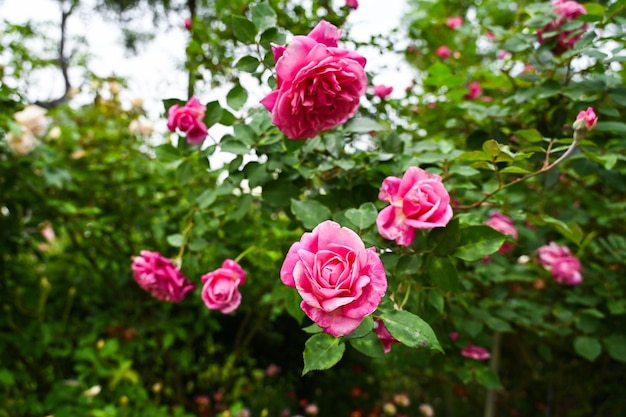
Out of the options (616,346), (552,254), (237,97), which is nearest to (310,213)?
(237,97)

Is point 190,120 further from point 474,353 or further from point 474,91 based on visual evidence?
point 474,91

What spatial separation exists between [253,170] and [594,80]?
776mm

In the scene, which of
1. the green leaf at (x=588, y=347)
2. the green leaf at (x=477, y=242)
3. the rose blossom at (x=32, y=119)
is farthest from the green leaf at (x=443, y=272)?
the rose blossom at (x=32, y=119)

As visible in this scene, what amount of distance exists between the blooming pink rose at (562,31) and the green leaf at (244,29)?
2.22ft

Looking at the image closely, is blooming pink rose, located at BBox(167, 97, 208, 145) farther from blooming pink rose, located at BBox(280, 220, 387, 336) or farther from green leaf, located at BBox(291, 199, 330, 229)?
blooming pink rose, located at BBox(280, 220, 387, 336)

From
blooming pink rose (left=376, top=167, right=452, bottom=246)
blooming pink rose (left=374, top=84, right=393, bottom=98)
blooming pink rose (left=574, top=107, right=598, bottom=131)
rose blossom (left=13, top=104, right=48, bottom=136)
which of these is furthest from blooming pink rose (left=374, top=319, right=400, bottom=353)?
rose blossom (left=13, top=104, right=48, bottom=136)

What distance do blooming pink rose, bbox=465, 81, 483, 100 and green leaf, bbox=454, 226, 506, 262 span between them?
101 cm

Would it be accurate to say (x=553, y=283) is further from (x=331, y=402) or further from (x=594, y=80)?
(x=331, y=402)

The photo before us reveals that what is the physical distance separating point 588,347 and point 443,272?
85 centimetres

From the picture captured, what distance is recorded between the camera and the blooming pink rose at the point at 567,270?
1360 mm

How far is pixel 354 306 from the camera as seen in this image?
1.70ft

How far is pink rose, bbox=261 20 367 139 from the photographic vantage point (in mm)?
649

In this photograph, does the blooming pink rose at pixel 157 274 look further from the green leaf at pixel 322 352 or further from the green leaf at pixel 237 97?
the green leaf at pixel 322 352

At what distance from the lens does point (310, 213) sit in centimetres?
75
